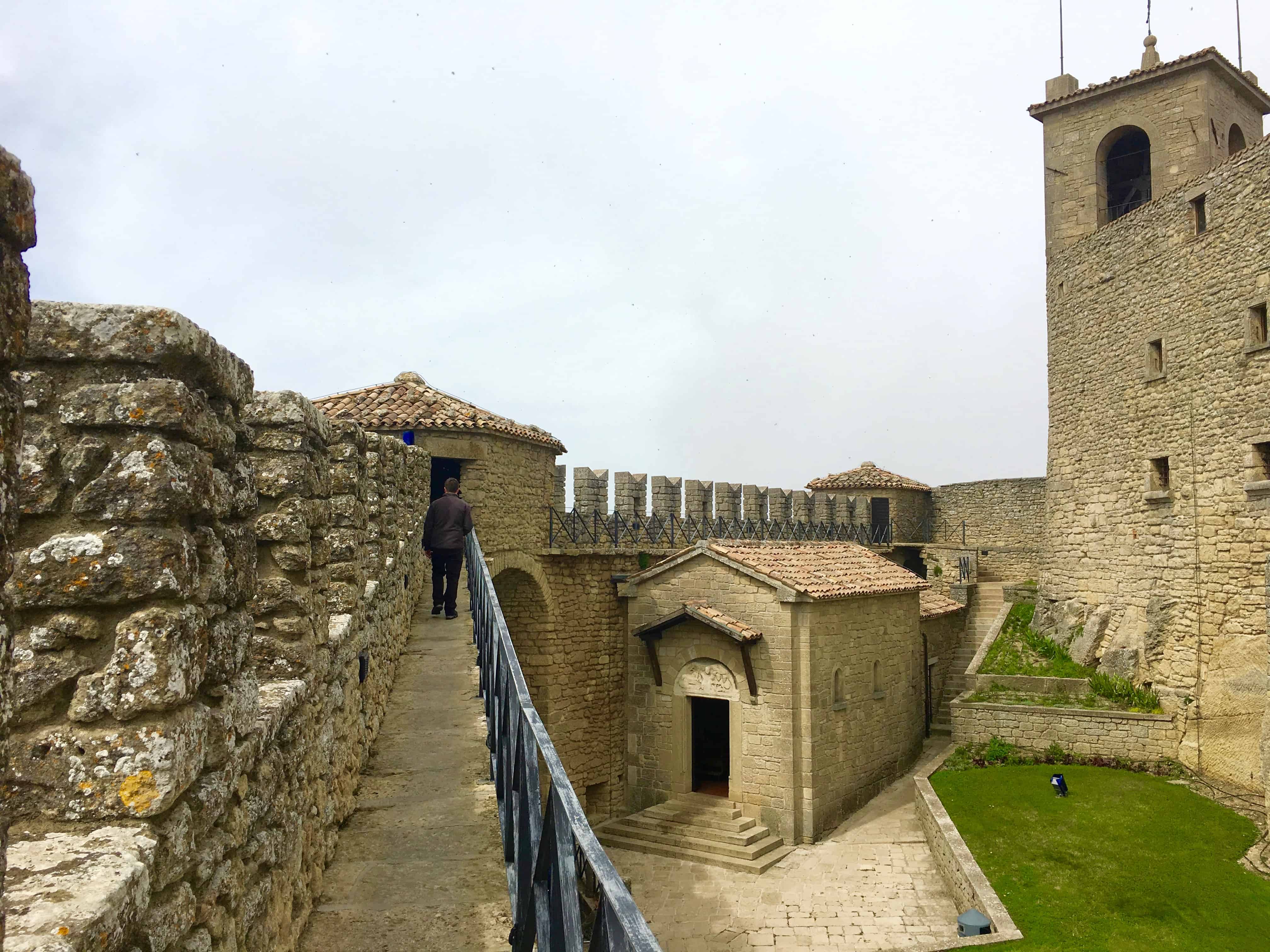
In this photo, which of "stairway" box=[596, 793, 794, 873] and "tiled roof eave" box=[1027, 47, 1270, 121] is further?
"tiled roof eave" box=[1027, 47, 1270, 121]

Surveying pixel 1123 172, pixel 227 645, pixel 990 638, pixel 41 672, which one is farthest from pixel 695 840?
pixel 1123 172

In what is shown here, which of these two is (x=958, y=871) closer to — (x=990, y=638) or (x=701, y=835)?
(x=701, y=835)

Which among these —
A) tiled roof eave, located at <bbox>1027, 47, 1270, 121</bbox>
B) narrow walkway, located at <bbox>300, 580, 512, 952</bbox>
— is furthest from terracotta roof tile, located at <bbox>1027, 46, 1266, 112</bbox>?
narrow walkway, located at <bbox>300, 580, 512, 952</bbox>

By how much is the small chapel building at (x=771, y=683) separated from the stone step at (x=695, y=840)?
56cm

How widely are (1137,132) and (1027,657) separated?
38.4 ft

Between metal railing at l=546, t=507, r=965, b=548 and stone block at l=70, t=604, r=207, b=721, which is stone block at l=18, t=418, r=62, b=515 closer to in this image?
stone block at l=70, t=604, r=207, b=721

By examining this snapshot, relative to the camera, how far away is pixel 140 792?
2.06 m

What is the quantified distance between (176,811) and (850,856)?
579 inches

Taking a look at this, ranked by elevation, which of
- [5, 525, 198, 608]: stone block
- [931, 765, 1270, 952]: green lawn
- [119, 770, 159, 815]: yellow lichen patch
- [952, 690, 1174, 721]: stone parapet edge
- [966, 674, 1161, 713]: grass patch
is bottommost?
[931, 765, 1270, 952]: green lawn

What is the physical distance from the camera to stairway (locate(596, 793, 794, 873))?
1520 cm

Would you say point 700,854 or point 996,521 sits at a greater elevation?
point 996,521

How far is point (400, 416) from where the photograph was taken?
53.4 ft

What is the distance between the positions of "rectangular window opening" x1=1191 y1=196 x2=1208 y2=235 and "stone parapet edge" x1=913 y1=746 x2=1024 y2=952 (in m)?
10.5

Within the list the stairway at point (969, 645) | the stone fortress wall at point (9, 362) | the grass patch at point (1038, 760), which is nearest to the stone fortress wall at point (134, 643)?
the stone fortress wall at point (9, 362)
